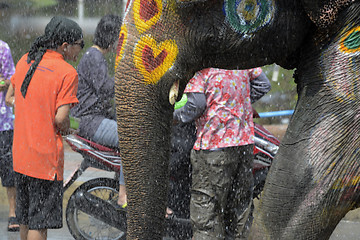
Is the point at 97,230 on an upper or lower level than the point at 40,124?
lower

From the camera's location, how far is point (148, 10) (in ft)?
6.57

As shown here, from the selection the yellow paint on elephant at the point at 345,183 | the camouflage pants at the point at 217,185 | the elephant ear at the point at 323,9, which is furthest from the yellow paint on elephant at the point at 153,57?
the camouflage pants at the point at 217,185

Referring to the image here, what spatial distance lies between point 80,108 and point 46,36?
0.92 metres

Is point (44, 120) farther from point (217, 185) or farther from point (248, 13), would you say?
point (248, 13)

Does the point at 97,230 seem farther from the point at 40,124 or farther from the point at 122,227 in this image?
the point at 40,124

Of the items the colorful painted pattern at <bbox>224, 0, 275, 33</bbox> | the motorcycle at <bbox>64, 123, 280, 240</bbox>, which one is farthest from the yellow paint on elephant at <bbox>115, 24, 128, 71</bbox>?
the motorcycle at <bbox>64, 123, 280, 240</bbox>

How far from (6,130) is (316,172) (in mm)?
3876

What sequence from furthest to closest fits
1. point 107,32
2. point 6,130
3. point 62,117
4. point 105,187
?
point 6,130, point 107,32, point 105,187, point 62,117

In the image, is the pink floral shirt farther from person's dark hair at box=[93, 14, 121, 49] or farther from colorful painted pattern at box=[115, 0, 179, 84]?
colorful painted pattern at box=[115, 0, 179, 84]

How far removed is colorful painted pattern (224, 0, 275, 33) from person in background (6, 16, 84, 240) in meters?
2.14

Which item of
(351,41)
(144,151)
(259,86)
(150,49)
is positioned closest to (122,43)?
(150,49)

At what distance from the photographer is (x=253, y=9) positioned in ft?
6.55

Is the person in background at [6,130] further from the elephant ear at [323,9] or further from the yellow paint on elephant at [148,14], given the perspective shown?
the elephant ear at [323,9]

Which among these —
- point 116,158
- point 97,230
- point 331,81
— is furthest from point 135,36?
point 97,230
